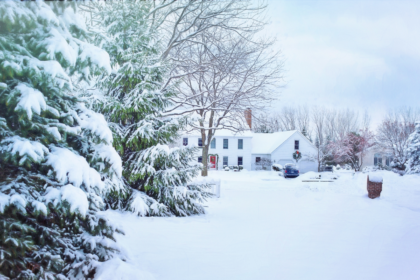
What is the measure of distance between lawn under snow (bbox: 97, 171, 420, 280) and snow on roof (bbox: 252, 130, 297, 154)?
2828 cm

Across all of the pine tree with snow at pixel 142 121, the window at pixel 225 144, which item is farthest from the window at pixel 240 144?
the pine tree with snow at pixel 142 121

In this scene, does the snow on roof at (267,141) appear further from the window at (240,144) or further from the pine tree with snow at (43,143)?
the pine tree with snow at (43,143)

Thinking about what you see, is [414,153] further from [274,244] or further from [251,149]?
[251,149]

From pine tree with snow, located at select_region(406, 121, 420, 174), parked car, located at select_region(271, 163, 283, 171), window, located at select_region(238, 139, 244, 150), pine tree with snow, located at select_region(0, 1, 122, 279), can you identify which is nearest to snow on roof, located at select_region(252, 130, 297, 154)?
window, located at select_region(238, 139, 244, 150)

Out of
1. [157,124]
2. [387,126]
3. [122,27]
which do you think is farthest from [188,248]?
[387,126]

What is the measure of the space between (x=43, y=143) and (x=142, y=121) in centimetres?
486

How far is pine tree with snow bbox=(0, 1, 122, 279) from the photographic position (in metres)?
2.52

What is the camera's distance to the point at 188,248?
539 cm

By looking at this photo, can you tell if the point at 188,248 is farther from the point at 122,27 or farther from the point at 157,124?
the point at 122,27

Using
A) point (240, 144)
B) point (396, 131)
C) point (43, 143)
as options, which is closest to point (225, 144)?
point (240, 144)

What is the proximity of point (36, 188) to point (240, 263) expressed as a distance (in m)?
3.30

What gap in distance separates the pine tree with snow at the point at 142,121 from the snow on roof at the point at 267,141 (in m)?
30.7

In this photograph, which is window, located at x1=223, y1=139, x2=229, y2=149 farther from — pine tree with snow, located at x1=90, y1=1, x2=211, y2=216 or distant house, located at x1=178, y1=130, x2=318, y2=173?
pine tree with snow, located at x1=90, y1=1, x2=211, y2=216

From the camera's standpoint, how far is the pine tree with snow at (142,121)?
762 centimetres
